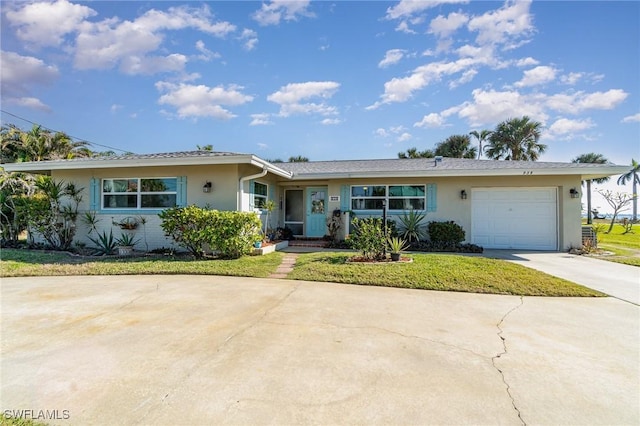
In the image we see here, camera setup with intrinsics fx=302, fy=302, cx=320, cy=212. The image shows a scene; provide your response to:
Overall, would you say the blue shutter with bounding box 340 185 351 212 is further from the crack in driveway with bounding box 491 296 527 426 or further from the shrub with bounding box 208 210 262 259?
the crack in driveway with bounding box 491 296 527 426

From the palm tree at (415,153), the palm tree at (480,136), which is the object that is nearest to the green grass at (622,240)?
the palm tree at (480,136)

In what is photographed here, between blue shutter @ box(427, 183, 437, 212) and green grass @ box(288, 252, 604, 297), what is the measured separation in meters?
3.60

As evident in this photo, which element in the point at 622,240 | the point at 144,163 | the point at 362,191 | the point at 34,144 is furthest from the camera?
the point at 34,144

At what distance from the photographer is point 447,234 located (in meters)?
10.5

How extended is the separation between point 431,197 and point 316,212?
4.54m

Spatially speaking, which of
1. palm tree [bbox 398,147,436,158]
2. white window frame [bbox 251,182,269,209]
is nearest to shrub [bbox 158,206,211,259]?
white window frame [bbox 251,182,269,209]

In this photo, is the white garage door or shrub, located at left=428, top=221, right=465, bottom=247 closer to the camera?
shrub, located at left=428, top=221, right=465, bottom=247

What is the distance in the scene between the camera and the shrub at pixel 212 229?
27.0ft

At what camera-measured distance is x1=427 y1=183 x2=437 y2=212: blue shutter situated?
1115 centimetres

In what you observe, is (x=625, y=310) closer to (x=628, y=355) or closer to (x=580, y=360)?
(x=628, y=355)

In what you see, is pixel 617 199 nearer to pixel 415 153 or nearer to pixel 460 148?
pixel 460 148

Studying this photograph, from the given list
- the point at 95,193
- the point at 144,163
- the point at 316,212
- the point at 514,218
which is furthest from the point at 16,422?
the point at 514,218

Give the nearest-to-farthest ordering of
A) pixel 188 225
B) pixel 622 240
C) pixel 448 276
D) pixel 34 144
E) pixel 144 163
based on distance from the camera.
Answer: pixel 448 276
pixel 188 225
pixel 144 163
pixel 622 240
pixel 34 144

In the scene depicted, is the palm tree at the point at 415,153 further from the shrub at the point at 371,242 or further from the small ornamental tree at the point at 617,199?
the shrub at the point at 371,242
